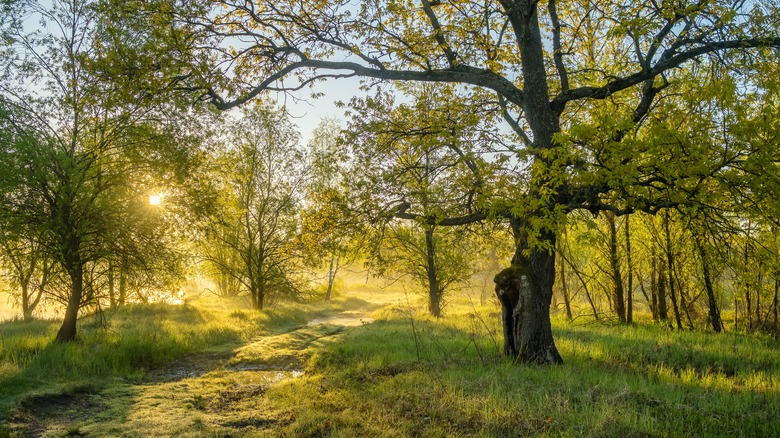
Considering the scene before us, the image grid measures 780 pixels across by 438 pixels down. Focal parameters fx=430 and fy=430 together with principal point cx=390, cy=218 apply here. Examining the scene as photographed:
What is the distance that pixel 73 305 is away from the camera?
12133 mm

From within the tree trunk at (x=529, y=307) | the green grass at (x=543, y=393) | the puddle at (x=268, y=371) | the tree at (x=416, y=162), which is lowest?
the puddle at (x=268, y=371)

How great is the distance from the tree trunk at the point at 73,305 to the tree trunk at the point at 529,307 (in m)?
11.6

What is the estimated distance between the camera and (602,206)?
8125 mm

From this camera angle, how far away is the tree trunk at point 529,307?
8.66 metres

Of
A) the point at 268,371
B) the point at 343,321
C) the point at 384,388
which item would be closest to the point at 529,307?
the point at 384,388

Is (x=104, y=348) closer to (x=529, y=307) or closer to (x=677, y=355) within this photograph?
(x=529, y=307)

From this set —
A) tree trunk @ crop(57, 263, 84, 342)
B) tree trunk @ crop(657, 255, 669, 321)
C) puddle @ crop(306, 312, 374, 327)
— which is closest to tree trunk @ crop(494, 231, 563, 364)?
tree trunk @ crop(657, 255, 669, 321)

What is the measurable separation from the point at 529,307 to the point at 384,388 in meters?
3.34

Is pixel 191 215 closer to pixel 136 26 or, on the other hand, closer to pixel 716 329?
pixel 136 26

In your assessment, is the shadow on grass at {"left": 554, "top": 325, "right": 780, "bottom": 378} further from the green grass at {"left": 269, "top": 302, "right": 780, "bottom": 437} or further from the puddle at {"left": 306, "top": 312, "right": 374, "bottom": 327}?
the puddle at {"left": 306, "top": 312, "right": 374, "bottom": 327}

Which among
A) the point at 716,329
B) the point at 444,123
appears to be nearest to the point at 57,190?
the point at 444,123

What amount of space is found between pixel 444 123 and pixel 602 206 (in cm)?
406

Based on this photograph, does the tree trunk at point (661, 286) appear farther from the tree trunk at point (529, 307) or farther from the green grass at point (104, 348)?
the green grass at point (104, 348)

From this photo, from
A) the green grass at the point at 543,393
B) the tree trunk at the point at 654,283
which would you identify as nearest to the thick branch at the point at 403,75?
the green grass at the point at 543,393
